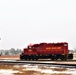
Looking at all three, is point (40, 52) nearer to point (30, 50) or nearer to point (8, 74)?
point (30, 50)

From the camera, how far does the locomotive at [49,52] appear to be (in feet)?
149

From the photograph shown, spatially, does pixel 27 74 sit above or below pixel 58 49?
below

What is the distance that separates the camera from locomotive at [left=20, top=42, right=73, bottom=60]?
149 ft

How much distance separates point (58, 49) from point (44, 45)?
9.59 ft

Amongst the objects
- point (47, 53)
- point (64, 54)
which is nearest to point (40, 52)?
point (47, 53)

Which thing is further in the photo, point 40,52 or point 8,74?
point 40,52

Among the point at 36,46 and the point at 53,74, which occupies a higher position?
the point at 36,46

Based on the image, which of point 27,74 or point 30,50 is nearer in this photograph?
point 27,74

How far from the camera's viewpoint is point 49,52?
46312 millimetres

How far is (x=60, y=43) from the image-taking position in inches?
1832

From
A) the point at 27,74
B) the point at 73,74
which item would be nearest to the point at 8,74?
the point at 27,74

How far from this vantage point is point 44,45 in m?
47.2

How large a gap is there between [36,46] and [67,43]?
20.2 ft

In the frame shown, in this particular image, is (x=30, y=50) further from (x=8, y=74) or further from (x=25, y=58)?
(x=8, y=74)
